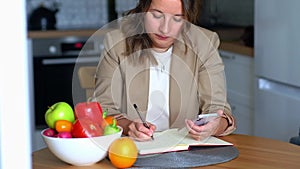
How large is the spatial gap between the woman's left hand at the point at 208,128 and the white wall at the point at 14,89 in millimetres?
822

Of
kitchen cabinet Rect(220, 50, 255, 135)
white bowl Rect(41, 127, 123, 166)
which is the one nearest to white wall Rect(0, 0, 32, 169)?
white bowl Rect(41, 127, 123, 166)

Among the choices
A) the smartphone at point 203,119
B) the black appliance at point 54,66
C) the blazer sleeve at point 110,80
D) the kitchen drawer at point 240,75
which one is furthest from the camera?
the black appliance at point 54,66

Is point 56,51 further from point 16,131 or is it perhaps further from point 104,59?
point 16,131

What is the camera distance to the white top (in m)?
2.03

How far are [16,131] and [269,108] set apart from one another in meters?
2.36

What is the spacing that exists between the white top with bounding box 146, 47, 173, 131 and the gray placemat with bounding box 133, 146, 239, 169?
0.29 m

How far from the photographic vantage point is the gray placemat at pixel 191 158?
160 centimetres

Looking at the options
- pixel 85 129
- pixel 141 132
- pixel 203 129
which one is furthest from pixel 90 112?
pixel 203 129

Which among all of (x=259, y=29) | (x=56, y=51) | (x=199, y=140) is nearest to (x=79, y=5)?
Answer: (x=56, y=51)

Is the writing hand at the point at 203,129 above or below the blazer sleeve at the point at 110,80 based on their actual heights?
below

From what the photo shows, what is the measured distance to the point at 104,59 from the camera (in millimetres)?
2055

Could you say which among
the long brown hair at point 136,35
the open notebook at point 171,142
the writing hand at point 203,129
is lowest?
the open notebook at point 171,142

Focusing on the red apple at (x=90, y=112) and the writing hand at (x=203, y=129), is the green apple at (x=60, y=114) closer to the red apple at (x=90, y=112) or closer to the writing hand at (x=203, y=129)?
the red apple at (x=90, y=112)

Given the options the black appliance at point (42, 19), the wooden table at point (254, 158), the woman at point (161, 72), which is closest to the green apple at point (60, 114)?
the wooden table at point (254, 158)
